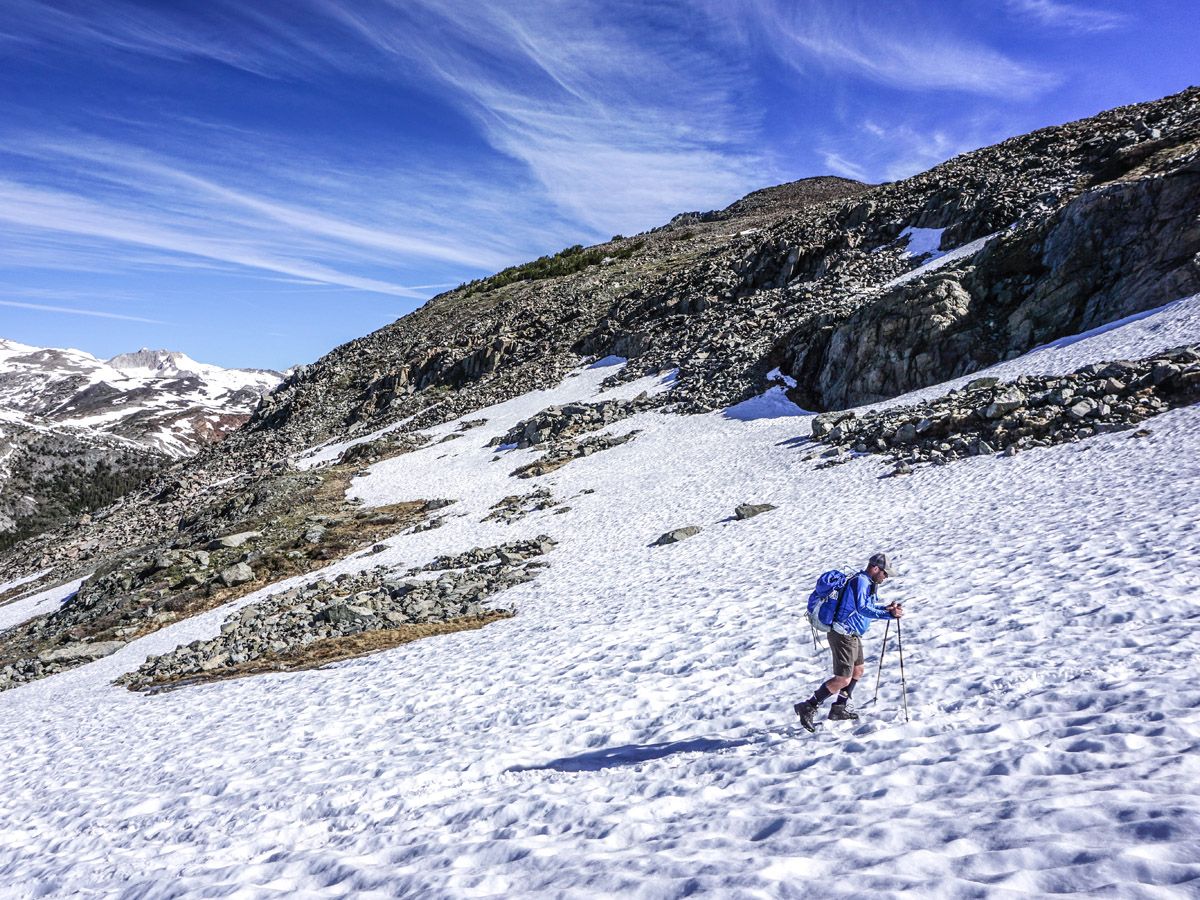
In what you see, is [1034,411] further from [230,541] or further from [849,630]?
[230,541]

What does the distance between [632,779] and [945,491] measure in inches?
582

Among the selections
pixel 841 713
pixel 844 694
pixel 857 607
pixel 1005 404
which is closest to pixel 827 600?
pixel 857 607

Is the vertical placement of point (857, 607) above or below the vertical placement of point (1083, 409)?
below

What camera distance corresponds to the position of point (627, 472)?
103 feet

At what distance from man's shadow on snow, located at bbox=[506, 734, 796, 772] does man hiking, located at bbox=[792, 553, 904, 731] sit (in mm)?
1059

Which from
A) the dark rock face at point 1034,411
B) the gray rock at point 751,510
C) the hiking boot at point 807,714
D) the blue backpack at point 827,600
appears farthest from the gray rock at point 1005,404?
the hiking boot at point 807,714

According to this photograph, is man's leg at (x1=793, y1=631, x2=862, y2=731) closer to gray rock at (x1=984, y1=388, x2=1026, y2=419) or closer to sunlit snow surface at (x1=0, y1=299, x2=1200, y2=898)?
sunlit snow surface at (x1=0, y1=299, x2=1200, y2=898)

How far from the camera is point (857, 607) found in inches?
301

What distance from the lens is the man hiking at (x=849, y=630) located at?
764 centimetres

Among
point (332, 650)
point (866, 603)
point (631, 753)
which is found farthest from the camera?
point (332, 650)

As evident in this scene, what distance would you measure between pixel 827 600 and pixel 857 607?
365mm

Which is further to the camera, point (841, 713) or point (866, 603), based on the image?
point (841, 713)

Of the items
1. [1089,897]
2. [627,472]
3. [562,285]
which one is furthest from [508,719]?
[562,285]

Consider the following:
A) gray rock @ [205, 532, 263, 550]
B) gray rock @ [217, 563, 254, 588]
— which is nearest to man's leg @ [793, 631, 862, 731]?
gray rock @ [217, 563, 254, 588]
